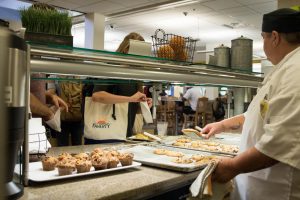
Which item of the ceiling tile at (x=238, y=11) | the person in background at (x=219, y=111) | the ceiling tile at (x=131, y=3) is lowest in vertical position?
the person in background at (x=219, y=111)

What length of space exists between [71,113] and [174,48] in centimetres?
152

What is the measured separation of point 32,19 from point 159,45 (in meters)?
0.83

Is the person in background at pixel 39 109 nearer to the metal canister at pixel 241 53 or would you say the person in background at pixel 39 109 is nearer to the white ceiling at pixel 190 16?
the metal canister at pixel 241 53

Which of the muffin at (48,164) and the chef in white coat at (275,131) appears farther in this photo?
the muffin at (48,164)

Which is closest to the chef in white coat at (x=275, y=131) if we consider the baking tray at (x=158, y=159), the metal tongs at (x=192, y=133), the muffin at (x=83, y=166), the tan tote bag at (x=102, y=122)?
the baking tray at (x=158, y=159)

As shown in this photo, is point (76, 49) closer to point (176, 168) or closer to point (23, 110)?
point (23, 110)

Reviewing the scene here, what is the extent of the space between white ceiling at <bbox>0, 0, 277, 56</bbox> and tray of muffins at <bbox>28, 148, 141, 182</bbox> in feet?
16.4

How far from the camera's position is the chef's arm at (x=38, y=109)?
1.60 metres

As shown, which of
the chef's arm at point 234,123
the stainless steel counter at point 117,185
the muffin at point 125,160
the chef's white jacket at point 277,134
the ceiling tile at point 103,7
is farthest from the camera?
the ceiling tile at point 103,7

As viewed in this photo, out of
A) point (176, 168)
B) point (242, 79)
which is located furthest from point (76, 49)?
point (242, 79)

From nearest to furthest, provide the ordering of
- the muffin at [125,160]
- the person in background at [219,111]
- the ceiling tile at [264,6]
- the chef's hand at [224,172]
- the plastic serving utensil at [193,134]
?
the chef's hand at [224,172] < the muffin at [125,160] < the plastic serving utensil at [193,134] < the ceiling tile at [264,6] < the person in background at [219,111]

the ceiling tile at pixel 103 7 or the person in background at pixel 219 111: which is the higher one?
the ceiling tile at pixel 103 7

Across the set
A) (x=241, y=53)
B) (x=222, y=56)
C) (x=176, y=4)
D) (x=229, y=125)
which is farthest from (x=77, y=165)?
(x=176, y=4)

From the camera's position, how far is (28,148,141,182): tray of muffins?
46.9 inches
